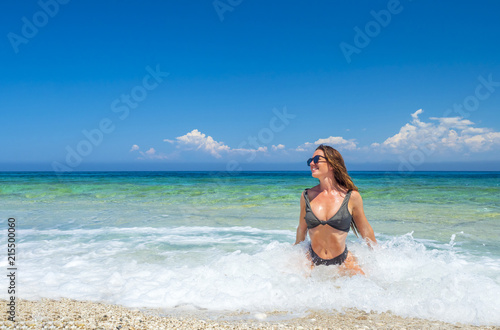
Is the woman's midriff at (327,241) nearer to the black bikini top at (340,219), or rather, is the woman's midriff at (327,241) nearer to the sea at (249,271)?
the black bikini top at (340,219)

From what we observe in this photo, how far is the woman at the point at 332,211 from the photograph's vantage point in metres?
3.96

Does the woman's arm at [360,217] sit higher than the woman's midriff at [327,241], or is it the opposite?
the woman's arm at [360,217]

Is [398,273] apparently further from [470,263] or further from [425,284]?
[470,263]

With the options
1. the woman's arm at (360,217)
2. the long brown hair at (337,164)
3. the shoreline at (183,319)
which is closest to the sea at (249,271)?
the shoreline at (183,319)

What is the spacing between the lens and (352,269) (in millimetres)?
4074

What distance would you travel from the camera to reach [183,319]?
322 centimetres

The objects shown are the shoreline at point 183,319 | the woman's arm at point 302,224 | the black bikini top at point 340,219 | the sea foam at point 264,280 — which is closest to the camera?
the shoreline at point 183,319

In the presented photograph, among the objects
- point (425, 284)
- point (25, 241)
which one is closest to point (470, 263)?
point (425, 284)

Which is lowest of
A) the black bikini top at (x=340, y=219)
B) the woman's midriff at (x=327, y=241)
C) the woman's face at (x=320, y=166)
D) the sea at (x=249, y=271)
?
the sea at (x=249, y=271)

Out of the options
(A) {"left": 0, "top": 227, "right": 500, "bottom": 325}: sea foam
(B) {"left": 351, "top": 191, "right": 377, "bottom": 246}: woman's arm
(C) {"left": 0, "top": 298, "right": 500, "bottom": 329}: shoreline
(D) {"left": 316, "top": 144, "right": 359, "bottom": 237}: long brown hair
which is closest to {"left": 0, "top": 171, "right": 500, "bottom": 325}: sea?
(A) {"left": 0, "top": 227, "right": 500, "bottom": 325}: sea foam

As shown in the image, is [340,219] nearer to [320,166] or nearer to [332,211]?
[332,211]

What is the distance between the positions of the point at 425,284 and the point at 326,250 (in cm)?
117

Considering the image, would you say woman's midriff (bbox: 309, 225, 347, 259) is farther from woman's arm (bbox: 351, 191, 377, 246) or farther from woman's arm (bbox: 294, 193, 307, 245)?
woman's arm (bbox: 351, 191, 377, 246)

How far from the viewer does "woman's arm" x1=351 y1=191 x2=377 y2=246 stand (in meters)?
3.98
